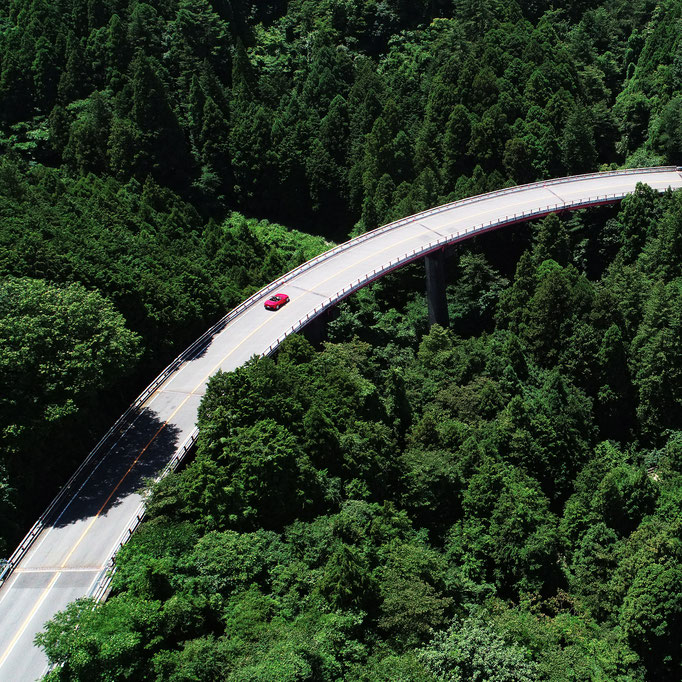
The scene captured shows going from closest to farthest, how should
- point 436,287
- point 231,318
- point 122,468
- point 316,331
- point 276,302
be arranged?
point 122,468 → point 231,318 → point 276,302 → point 316,331 → point 436,287

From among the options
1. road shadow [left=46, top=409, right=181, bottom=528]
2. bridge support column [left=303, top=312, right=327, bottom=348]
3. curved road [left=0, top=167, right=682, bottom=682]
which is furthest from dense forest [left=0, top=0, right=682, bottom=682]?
curved road [left=0, top=167, right=682, bottom=682]

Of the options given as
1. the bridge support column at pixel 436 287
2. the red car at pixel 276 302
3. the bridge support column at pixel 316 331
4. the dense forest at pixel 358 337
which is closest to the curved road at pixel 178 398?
the red car at pixel 276 302

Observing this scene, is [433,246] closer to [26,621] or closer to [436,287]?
[436,287]

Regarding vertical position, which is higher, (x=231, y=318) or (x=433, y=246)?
(x=433, y=246)

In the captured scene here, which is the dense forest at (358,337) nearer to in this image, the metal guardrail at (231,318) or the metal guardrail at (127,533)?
the metal guardrail at (127,533)

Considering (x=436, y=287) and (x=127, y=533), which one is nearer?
(x=127, y=533)

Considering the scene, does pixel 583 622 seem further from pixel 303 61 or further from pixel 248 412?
pixel 303 61

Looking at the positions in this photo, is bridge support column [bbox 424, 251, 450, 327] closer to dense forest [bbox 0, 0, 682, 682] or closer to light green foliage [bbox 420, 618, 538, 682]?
dense forest [bbox 0, 0, 682, 682]

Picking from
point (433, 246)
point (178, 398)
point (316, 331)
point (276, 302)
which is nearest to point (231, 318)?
point (276, 302)
